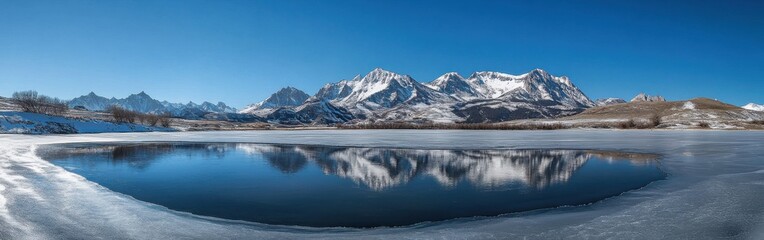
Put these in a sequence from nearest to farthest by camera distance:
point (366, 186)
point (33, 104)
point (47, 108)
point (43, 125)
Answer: point (366, 186), point (43, 125), point (33, 104), point (47, 108)

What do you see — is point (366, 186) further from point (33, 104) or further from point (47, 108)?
point (47, 108)

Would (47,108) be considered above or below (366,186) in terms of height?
above

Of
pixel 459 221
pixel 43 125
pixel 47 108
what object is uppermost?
pixel 47 108

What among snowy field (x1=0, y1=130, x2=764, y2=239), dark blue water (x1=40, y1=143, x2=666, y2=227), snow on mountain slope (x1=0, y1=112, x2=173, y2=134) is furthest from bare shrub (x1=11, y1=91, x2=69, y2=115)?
snowy field (x1=0, y1=130, x2=764, y2=239)

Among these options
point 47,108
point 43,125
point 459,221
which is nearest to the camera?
point 459,221

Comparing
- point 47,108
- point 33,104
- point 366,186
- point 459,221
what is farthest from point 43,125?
point 459,221

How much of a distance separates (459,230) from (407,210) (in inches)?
101

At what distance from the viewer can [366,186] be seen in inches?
664

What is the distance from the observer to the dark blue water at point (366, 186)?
12.2 metres

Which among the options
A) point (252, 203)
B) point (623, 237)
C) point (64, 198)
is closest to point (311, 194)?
point (252, 203)

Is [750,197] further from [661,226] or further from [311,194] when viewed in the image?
[311,194]

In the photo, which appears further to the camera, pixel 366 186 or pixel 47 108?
pixel 47 108

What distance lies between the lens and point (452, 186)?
A: 16812mm

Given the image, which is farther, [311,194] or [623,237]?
[311,194]
